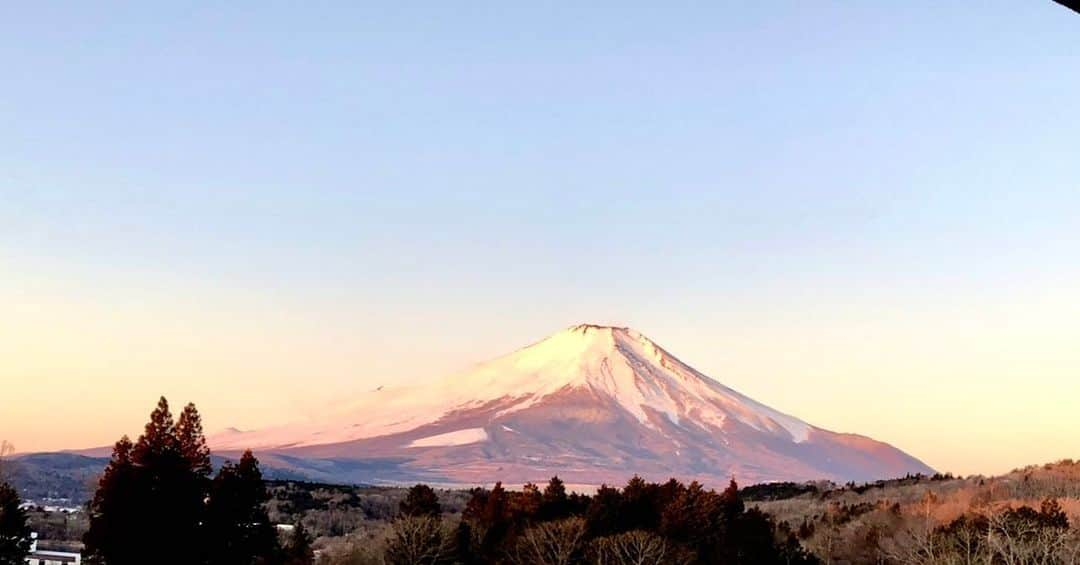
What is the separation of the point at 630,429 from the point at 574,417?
9821 millimetres

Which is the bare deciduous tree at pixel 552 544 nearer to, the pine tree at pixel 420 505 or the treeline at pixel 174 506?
the pine tree at pixel 420 505

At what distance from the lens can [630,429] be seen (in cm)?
17025

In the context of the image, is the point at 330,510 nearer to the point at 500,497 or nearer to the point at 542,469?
the point at 500,497

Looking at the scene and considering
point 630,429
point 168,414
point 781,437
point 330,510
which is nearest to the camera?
point 168,414

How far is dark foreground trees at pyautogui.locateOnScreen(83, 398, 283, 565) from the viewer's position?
94.2 ft

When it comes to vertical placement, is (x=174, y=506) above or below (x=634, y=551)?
above

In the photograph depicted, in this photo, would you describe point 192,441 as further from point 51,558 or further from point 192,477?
point 51,558

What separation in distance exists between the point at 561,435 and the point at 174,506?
457 feet

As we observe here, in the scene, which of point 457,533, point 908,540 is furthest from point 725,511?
point 457,533

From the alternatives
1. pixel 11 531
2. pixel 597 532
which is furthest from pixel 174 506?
pixel 597 532

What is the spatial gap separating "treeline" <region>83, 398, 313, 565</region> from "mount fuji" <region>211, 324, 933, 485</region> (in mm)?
110413

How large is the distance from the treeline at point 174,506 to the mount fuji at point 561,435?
11041 cm

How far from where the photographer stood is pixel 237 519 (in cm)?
3136

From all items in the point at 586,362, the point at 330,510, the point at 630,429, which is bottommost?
the point at 330,510
